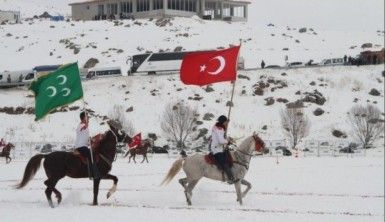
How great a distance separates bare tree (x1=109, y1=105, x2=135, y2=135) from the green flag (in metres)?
32.1

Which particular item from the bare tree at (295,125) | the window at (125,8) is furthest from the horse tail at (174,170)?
the window at (125,8)

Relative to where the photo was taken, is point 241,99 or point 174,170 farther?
point 241,99

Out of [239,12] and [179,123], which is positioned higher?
[239,12]

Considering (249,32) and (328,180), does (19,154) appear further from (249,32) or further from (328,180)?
(249,32)

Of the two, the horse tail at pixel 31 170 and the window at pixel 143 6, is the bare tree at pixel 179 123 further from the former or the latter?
the window at pixel 143 6

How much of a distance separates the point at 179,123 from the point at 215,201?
3608 centimetres

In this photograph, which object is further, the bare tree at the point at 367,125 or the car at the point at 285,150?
the car at the point at 285,150

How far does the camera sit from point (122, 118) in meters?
51.3

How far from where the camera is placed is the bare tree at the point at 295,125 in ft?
162

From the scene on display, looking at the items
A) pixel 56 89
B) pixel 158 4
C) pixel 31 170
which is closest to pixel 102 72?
pixel 158 4

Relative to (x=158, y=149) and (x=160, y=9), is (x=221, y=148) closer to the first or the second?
(x=158, y=149)

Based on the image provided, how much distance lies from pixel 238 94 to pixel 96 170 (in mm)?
48133

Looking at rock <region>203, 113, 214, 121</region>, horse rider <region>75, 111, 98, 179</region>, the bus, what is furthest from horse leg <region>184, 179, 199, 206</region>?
the bus

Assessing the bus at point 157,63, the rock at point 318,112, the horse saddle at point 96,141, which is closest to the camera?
the horse saddle at point 96,141
